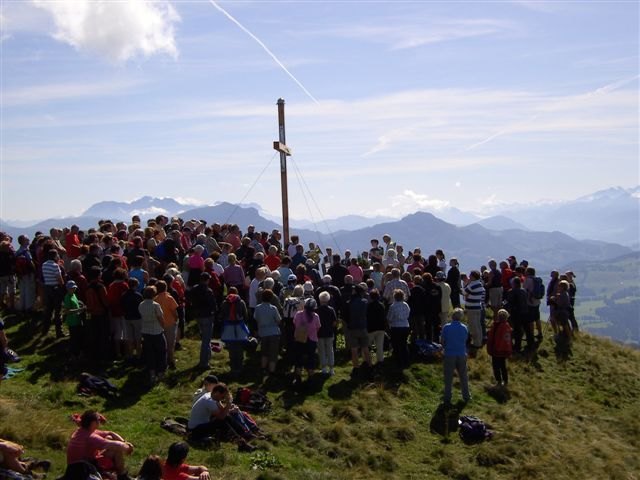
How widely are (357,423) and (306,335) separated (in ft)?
7.87

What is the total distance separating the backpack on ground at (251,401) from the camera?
1334cm

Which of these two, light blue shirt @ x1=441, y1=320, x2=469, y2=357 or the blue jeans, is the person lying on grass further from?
light blue shirt @ x1=441, y1=320, x2=469, y2=357

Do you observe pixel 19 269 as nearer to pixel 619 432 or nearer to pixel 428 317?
pixel 428 317

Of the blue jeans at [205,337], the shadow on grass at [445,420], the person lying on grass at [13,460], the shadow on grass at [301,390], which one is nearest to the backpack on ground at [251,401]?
the shadow on grass at [301,390]

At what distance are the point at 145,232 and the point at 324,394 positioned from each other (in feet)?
25.7

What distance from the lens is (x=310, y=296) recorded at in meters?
15.6

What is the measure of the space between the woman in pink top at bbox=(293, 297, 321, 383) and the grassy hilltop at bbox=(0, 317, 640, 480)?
0.57 meters

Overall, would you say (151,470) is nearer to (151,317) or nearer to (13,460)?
(13,460)

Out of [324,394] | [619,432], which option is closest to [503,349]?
[619,432]

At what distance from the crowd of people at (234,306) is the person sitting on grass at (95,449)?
7.44 feet

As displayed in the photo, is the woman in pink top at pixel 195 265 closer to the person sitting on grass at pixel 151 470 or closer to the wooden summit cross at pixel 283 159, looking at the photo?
the person sitting on grass at pixel 151 470

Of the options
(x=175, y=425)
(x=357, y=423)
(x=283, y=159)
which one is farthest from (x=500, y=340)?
(x=283, y=159)

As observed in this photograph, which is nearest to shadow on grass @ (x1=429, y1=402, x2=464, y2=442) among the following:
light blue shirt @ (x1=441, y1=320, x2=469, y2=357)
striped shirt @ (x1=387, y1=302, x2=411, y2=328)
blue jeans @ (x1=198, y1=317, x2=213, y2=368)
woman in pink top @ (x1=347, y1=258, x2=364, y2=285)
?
light blue shirt @ (x1=441, y1=320, x2=469, y2=357)

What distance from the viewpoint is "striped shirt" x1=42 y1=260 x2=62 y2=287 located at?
15.5 m
